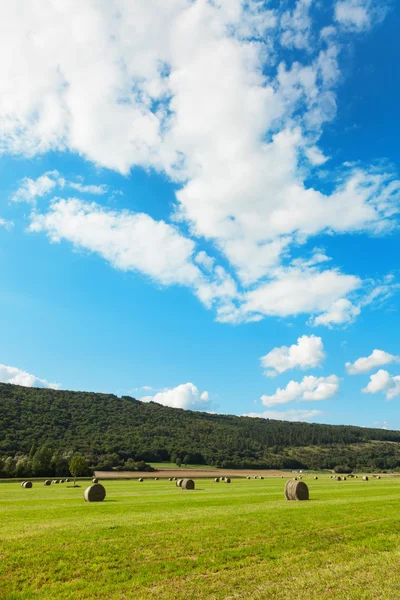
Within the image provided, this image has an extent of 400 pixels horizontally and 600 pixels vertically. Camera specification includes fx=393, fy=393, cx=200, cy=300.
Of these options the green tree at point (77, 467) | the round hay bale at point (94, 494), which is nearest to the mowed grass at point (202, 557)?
the round hay bale at point (94, 494)

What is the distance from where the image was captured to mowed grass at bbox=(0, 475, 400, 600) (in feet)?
36.1

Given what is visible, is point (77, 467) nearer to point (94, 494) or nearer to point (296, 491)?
point (94, 494)

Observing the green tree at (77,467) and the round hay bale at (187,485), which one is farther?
the green tree at (77,467)

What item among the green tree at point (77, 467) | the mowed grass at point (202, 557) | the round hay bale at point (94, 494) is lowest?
the mowed grass at point (202, 557)

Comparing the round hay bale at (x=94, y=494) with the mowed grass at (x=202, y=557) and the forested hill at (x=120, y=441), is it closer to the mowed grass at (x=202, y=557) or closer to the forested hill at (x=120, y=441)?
the mowed grass at (x=202, y=557)

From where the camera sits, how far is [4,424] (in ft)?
425

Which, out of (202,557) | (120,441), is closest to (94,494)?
(202,557)

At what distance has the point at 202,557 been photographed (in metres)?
14.1

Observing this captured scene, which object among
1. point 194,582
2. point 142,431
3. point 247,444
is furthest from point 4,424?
point 194,582

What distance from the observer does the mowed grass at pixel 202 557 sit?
10992mm

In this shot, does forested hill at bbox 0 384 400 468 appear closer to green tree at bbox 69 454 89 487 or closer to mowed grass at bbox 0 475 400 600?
green tree at bbox 69 454 89 487

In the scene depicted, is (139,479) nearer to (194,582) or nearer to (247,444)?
(194,582)

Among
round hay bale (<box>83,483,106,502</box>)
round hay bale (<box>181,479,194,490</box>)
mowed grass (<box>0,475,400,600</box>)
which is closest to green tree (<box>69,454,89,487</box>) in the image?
round hay bale (<box>181,479,194,490</box>)

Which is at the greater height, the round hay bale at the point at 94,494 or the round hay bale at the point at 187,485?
the round hay bale at the point at 187,485
